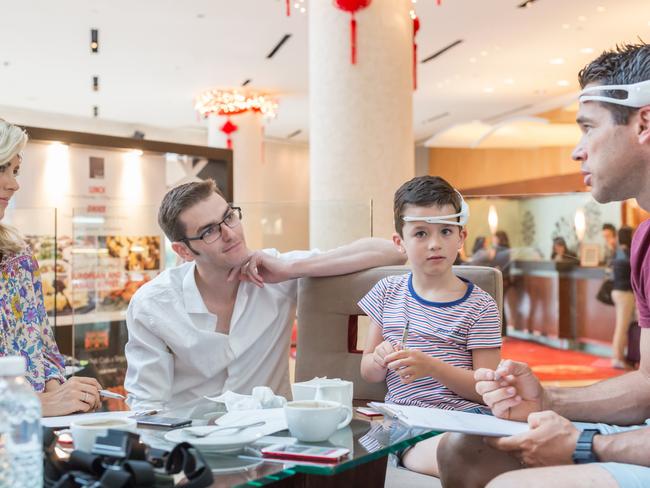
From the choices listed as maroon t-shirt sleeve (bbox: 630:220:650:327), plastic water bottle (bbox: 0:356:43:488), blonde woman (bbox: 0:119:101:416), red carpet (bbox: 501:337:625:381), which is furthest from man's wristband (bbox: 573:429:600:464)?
red carpet (bbox: 501:337:625:381)

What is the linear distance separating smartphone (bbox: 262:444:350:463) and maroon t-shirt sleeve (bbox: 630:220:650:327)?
92 centimetres

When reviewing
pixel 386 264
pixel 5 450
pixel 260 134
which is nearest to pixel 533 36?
pixel 260 134

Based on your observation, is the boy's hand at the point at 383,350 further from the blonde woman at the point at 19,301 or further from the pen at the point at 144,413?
the blonde woman at the point at 19,301

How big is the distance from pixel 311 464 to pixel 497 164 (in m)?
16.8

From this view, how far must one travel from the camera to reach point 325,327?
2.88 metres

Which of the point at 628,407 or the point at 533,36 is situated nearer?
the point at 628,407

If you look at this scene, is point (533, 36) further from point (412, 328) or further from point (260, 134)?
point (412, 328)

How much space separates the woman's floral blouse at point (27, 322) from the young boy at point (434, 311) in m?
1.00

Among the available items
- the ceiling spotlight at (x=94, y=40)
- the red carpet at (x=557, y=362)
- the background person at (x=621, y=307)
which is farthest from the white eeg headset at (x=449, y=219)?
the ceiling spotlight at (x=94, y=40)

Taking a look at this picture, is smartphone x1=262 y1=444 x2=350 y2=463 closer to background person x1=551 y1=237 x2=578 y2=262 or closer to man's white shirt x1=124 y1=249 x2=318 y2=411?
man's white shirt x1=124 y1=249 x2=318 y2=411

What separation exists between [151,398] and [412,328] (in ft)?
2.84

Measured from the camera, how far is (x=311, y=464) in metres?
1.49

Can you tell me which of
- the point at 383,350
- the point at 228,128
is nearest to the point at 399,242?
the point at 383,350

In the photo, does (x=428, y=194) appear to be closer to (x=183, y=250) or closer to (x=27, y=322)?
(x=183, y=250)
